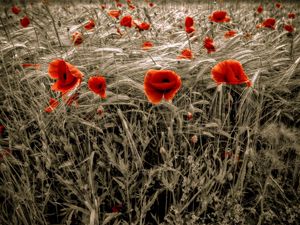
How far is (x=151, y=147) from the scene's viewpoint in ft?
3.16

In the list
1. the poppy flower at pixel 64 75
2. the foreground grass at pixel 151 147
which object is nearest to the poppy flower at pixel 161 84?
the foreground grass at pixel 151 147

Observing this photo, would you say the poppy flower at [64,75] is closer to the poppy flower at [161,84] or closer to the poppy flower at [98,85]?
the poppy flower at [98,85]

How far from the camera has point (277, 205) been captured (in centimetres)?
75

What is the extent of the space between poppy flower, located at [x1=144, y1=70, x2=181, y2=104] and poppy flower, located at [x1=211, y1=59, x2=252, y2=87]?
0.15 m

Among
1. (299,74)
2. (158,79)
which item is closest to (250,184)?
(158,79)

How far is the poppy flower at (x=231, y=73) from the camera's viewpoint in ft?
2.26

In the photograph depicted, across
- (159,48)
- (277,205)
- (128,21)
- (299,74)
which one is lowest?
(277,205)

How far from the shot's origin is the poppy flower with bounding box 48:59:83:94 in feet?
2.44

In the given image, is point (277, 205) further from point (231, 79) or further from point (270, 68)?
point (270, 68)

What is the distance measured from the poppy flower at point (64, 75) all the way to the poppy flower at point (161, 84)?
0.23 m

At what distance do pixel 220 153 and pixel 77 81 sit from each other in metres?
0.61

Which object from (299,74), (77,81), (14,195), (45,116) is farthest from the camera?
(299,74)

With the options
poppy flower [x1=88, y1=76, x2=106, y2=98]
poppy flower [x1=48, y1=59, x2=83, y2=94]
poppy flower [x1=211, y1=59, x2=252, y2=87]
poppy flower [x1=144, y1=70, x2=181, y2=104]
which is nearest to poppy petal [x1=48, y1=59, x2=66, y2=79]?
poppy flower [x1=48, y1=59, x2=83, y2=94]

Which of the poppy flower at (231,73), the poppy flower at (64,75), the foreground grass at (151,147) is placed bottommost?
the foreground grass at (151,147)
